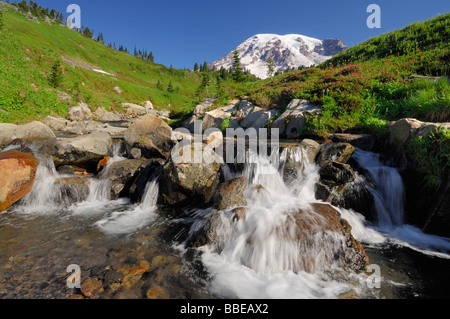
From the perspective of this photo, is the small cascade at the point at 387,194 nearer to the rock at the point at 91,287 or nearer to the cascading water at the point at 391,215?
the cascading water at the point at 391,215

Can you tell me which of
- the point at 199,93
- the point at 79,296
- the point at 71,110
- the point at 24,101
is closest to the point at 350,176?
the point at 79,296

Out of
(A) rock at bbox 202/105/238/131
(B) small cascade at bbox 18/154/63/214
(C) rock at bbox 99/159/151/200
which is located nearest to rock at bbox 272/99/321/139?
(A) rock at bbox 202/105/238/131

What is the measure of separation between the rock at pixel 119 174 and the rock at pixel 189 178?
6.69 ft

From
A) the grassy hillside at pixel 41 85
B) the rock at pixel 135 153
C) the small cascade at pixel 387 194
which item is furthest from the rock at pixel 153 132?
the grassy hillside at pixel 41 85

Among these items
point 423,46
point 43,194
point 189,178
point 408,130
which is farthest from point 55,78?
point 423,46

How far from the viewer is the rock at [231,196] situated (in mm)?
6209

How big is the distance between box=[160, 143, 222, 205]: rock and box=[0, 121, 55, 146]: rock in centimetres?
893

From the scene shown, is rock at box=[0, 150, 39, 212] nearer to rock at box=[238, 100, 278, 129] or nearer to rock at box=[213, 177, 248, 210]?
rock at box=[213, 177, 248, 210]

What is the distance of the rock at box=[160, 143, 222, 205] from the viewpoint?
734 centimetres

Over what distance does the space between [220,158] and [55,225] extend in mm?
6177

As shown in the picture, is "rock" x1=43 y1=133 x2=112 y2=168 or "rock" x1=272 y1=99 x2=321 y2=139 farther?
"rock" x1=272 y1=99 x2=321 y2=139

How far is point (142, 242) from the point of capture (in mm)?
5359

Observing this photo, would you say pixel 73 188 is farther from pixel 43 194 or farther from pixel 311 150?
pixel 311 150
